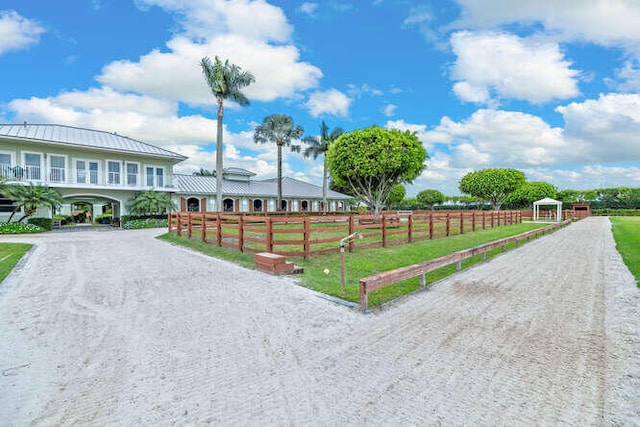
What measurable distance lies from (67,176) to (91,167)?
1.64m

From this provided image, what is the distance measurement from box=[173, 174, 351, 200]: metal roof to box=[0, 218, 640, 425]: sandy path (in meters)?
24.1

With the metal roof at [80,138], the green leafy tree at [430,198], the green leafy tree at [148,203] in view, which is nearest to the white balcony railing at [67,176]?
the green leafy tree at [148,203]

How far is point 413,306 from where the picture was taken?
4926mm

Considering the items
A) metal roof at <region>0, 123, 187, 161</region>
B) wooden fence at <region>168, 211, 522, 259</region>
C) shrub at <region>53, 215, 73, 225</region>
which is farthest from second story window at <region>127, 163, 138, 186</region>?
wooden fence at <region>168, 211, 522, 259</region>

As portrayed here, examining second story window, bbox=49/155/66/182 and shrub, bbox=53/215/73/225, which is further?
shrub, bbox=53/215/73/225

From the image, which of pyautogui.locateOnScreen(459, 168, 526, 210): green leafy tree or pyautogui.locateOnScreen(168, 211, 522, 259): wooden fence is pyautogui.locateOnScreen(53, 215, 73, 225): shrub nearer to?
pyautogui.locateOnScreen(168, 211, 522, 259): wooden fence

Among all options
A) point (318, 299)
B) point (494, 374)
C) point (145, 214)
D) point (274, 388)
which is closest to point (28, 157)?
point (145, 214)

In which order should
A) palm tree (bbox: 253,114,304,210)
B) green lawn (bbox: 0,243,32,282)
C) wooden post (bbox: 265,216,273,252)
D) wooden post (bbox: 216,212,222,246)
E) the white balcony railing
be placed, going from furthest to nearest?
palm tree (bbox: 253,114,304,210), the white balcony railing, wooden post (bbox: 216,212,222,246), wooden post (bbox: 265,216,273,252), green lawn (bbox: 0,243,32,282)

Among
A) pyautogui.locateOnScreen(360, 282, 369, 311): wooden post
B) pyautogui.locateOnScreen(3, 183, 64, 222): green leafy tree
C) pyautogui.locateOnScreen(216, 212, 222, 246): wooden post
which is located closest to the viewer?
pyautogui.locateOnScreen(360, 282, 369, 311): wooden post

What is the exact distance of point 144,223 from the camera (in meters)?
22.4

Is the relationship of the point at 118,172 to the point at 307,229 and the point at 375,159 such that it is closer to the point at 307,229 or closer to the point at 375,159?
the point at 375,159

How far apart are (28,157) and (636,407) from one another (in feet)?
91.1

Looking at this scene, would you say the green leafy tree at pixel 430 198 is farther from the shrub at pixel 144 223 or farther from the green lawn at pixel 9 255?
the green lawn at pixel 9 255

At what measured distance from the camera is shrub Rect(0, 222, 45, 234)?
682 inches
